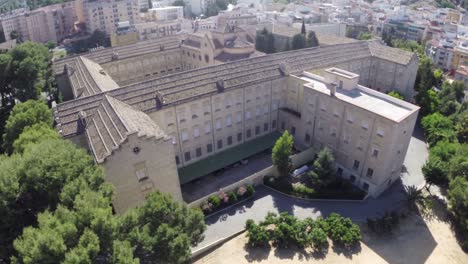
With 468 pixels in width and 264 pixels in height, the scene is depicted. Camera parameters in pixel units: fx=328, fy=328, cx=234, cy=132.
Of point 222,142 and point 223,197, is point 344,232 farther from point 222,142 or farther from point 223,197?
point 222,142

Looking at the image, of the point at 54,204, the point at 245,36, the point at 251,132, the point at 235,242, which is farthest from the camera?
the point at 245,36

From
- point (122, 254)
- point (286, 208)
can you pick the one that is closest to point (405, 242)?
point (286, 208)

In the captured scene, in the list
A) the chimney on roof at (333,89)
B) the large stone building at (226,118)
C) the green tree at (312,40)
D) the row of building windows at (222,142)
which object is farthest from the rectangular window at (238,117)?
the green tree at (312,40)

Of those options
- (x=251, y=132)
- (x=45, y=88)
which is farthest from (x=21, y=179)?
(x=45, y=88)

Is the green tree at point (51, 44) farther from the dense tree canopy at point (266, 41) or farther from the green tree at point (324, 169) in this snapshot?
the green tree at point (324, 169)

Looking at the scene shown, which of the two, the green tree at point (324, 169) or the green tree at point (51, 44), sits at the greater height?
the green tree at point (51, 44)

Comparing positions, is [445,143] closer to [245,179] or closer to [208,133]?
[245,179]
